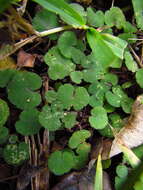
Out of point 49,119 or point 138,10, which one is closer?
point 49,119

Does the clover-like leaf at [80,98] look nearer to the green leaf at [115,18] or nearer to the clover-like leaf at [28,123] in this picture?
the clover-like leaf at [28,123]

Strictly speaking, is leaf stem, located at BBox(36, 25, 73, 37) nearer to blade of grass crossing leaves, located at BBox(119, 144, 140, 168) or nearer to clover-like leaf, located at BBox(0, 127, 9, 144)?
clover-like leaf, located at BBox(0, 127, 9, 144)

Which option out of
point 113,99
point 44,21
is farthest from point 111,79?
point 44,21

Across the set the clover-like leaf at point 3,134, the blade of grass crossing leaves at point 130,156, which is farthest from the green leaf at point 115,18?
the clover-like leaf at point 3,134

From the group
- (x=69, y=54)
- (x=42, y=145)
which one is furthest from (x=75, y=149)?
(x=69, y=54)

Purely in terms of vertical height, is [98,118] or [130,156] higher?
[98,118]

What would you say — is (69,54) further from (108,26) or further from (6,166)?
(6,166)

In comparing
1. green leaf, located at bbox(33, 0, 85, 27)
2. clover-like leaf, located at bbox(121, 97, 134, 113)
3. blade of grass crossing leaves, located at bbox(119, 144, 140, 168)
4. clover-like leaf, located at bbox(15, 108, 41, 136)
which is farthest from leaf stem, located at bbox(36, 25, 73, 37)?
blade of grass crossing leaves, located at bbox(119, 144, 140, 168)

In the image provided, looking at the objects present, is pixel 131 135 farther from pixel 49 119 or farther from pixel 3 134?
pixel 3 134
